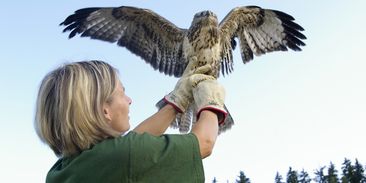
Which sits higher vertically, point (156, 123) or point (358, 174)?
point (156, 123)

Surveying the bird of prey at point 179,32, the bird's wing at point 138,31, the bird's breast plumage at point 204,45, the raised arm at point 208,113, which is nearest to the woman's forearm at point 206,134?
the raised arm at point 208,113

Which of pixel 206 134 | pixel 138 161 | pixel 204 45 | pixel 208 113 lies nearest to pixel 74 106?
pixel 138 161

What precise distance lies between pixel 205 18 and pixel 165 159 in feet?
13.7

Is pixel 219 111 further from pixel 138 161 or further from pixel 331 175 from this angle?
pixel 331 175

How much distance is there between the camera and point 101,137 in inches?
77.5

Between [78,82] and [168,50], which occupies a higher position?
[168,50]

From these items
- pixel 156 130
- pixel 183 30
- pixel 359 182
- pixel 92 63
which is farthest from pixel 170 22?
pixel 359 182

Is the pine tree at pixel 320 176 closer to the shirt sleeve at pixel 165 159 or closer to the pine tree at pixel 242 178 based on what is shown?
the pine tree at pixel 242 178

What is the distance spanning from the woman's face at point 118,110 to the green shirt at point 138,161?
0.15 meters

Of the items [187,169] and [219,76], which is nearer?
[187,169]

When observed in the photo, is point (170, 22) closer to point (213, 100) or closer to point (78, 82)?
point (213, 100)

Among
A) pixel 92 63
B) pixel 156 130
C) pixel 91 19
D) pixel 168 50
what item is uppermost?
pixel 91 19

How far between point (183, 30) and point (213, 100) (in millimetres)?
4123

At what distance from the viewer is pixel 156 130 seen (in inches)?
109
